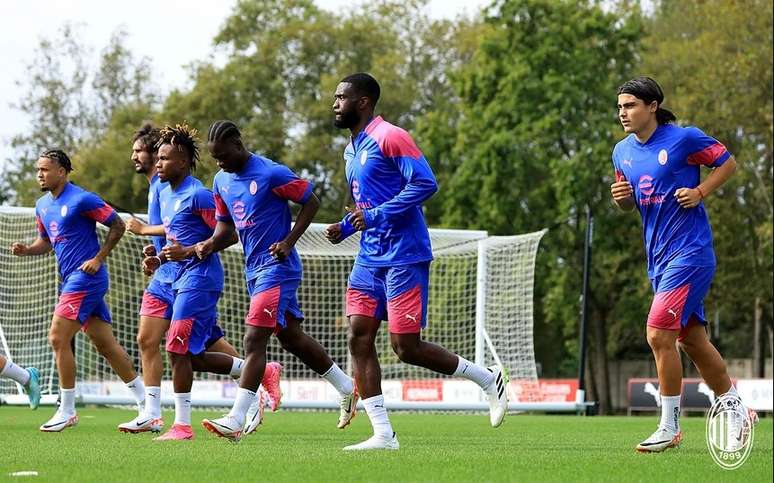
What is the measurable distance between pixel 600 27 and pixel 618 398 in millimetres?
23663

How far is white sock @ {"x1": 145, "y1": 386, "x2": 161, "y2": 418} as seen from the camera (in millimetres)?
11484

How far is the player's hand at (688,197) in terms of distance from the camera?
8742mm

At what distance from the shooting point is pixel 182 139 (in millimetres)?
10992

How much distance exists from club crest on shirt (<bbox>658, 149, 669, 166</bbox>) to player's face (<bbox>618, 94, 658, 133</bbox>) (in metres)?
0.24

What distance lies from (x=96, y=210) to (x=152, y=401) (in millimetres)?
1950

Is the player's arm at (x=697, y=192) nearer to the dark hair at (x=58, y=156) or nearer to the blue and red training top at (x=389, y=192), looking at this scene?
the blue and red training top at (x=389, y=192)

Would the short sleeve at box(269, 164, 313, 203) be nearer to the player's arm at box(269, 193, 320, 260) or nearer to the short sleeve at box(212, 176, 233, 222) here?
the player's arm at box(269, 193, 320, 260)

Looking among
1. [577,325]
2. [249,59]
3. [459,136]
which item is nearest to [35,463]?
[459,136]

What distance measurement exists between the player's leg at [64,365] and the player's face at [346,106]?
14.0 ft

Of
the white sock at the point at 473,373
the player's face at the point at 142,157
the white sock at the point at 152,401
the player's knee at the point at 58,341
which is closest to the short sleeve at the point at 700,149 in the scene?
the white sock at the point at 473,373

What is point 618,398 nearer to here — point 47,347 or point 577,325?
point 577,325

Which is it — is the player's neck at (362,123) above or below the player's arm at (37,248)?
above

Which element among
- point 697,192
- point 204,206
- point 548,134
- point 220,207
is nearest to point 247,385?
point 220,207

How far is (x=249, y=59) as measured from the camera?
46.0 meters
